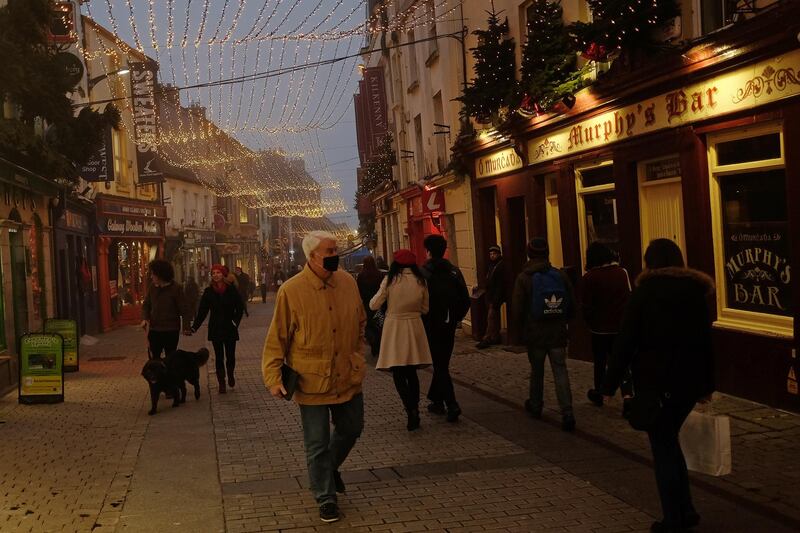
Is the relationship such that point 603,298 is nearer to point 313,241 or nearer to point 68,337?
point 313,241

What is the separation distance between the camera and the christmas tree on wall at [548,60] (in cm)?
1292

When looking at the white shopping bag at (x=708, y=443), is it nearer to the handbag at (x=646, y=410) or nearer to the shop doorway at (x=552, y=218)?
the handbag at (x=646, y=410)

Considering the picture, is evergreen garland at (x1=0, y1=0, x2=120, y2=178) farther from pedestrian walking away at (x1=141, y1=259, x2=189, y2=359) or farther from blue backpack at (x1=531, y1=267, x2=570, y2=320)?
blue backpack at (x1=531, y1=267, x2=570, y2=320)

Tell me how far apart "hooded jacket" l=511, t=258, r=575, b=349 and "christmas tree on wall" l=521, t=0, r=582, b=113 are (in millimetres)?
4663

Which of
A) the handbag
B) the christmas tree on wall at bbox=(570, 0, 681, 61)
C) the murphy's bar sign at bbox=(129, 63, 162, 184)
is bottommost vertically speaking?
the handbag

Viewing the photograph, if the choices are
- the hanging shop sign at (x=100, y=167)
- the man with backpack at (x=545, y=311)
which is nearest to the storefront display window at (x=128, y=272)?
the hanging shop sign at (x=100, y=167)

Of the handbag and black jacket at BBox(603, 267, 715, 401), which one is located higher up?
black jacket at BBox(603, 267, 715, 401)

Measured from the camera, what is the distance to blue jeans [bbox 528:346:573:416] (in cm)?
859

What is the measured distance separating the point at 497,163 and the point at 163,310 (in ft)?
24.5

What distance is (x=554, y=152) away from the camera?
14305 millimetres

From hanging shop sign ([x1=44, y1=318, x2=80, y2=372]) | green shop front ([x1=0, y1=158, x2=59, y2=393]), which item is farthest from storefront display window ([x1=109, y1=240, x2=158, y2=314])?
hanging shop sign ([x1=44, y1=318, x2=80, y2=372])

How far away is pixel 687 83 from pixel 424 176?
14.5 meters

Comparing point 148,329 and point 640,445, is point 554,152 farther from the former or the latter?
point 640,445

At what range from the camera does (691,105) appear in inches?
396
